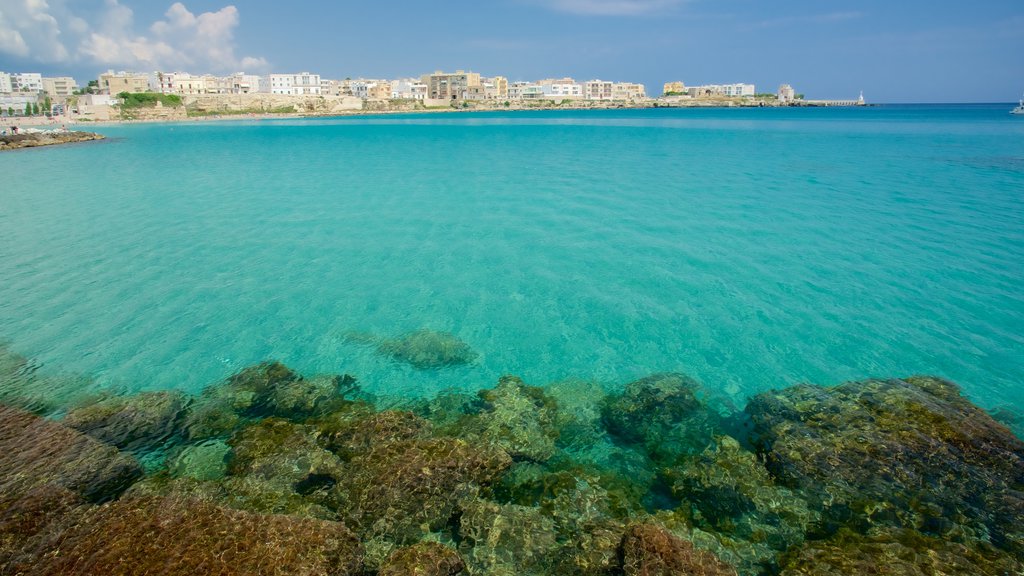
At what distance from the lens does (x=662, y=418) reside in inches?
311

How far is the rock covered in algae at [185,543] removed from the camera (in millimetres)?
4516

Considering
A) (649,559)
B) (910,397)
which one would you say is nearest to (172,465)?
(649,559)

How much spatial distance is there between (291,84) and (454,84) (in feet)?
180

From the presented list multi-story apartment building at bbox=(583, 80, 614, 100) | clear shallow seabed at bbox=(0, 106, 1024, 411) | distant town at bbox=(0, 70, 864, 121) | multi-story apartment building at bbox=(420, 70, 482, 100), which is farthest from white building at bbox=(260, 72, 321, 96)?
clear shallow seabed at bbox=(0, 106, 1024, 411)

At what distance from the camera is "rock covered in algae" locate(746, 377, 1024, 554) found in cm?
564

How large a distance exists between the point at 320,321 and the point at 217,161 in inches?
1317

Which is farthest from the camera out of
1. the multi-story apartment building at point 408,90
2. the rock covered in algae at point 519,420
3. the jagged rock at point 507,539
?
the multi-story apartment building at point 408,90

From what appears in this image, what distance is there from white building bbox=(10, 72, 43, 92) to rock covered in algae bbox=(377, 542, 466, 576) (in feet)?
744

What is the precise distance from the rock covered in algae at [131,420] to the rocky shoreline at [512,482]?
4 cm

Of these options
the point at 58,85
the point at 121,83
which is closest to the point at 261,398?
the point at 121,83

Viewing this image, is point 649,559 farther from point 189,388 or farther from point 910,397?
point 189,388

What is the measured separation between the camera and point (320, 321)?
1155cm

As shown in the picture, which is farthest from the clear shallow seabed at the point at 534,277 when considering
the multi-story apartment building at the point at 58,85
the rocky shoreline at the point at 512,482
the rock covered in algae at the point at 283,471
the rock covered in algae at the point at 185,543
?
the multi-story apartment building at the point at 58,85

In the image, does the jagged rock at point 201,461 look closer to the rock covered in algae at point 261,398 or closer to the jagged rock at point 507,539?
the rock covered in algae at point 261,398
